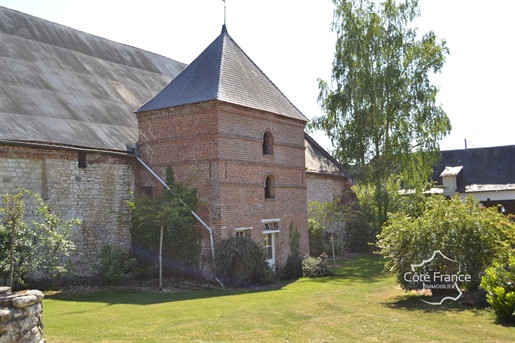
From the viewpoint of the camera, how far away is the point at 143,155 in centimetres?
1852

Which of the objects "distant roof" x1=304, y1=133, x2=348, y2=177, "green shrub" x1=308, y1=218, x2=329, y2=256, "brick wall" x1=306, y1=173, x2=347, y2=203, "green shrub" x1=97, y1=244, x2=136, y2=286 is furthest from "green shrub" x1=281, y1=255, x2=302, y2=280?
"distant roof" x1=304, y1=133, x2=348, y2=177

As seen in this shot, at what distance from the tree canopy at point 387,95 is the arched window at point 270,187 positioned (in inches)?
376

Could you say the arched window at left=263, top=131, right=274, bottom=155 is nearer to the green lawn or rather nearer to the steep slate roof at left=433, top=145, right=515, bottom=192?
the green lawn

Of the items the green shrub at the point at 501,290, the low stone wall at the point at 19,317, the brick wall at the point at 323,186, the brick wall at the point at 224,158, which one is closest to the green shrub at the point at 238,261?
the brick wall at the point at 224,158

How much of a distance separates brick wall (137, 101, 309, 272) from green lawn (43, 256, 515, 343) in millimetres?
3411

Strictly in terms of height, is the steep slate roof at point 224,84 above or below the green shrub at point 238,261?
above

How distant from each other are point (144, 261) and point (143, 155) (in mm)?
3666

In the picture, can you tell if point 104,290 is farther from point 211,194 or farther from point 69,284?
point 211,194

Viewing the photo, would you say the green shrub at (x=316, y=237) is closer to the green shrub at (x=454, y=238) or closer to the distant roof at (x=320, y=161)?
the distant roof at (x=320, y=161)

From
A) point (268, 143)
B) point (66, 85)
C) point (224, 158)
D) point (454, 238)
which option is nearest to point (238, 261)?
point (224, 158)

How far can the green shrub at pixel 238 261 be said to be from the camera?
16297mm

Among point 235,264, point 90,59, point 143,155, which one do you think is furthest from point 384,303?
point 90,59

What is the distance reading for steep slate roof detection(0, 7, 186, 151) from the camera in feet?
53.5

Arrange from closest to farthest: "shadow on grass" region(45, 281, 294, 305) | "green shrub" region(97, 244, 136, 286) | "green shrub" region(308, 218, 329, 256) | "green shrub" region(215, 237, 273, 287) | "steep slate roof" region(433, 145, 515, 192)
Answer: "shadow on grass" region(45, 281, 294, 305) → "green shrub" region(97, 244, 136, 286) → "green shrub" region(215, 237, 273, 287) → "green shrub" region(308, 218, 329, 256) → "steep slate roof" region(433, 145, 515, 192)
